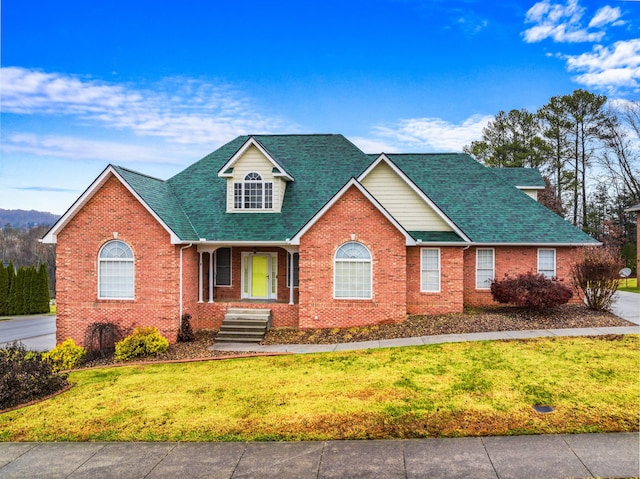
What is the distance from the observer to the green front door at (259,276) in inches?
847

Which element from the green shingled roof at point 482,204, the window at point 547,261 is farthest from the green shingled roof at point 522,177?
the window at point 547,261

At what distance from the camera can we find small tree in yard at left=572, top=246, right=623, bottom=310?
743 inches

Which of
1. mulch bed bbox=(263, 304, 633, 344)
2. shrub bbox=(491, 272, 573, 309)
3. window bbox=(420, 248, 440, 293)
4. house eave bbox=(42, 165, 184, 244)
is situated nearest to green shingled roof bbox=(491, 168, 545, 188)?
window bbox=(420, 248, 440, 293)

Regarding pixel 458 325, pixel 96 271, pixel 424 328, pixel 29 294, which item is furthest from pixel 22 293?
pixel 458 325

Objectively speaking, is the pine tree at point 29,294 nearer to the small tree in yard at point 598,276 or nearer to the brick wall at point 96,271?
the brick wall at point 96,271

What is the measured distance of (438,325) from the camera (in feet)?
57.9

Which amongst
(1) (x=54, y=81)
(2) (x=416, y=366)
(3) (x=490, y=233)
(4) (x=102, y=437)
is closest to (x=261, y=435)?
(4) (x=102, y=437)

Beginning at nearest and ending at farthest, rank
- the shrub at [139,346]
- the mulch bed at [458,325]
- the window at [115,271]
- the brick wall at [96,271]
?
the shrub at [139,346], the mulch bed at [458,325], the brick wall at [96,271], the window at [115,271]

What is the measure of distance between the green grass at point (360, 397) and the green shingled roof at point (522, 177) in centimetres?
1311

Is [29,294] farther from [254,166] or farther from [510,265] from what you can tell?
[510,265]

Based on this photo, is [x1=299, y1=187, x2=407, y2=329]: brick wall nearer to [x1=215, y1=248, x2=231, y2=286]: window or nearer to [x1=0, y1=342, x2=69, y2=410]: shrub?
[x1=215, y1=248, x2=231, y2=286]: window

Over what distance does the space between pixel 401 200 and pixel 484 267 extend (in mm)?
5015

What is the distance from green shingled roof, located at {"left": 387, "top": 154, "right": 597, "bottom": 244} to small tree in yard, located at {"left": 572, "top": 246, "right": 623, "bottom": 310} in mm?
1787

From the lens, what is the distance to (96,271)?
61.0 ft
